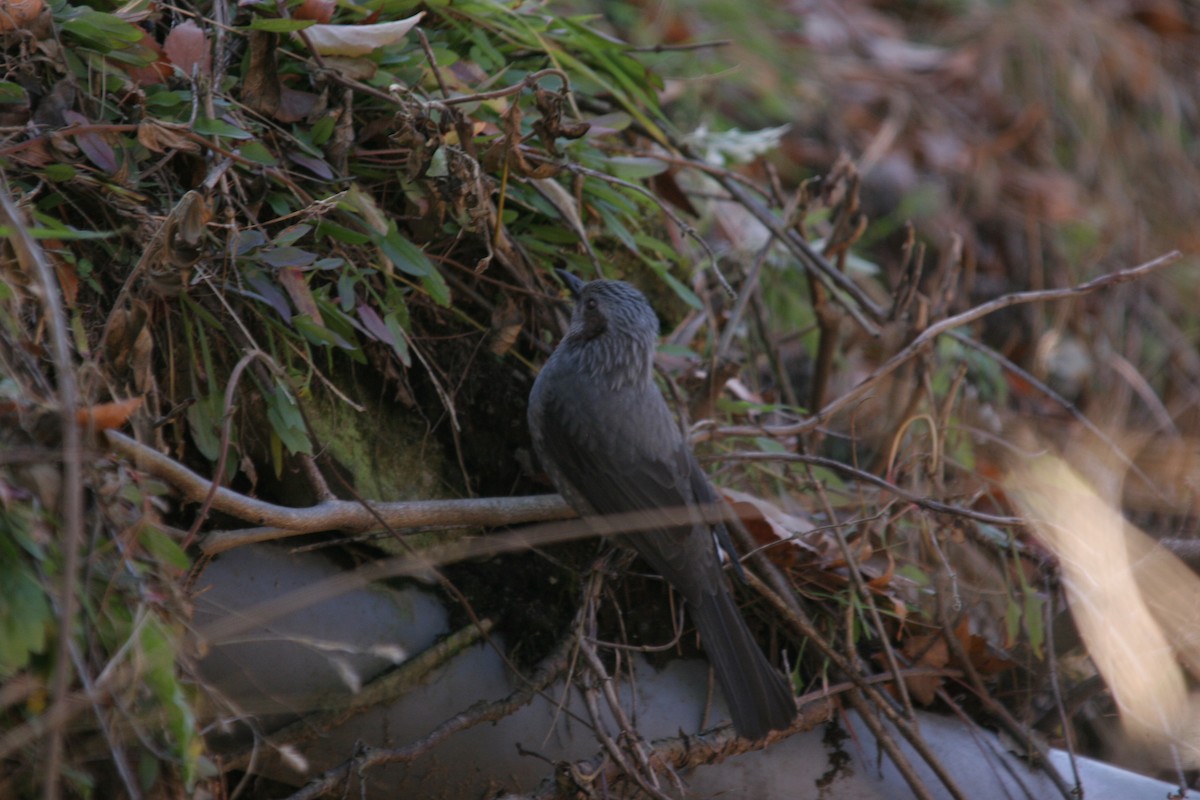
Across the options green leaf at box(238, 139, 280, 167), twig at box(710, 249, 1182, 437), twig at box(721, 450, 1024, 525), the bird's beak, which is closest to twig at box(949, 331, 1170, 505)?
twig at box(710, 249, 1182, 437)

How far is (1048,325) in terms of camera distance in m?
6.13

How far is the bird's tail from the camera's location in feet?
8.57

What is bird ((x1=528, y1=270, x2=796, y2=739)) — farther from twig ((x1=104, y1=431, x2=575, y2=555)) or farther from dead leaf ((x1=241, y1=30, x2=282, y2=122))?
dead leaf ((x1=241, y1=30, x2=282, y2=122))

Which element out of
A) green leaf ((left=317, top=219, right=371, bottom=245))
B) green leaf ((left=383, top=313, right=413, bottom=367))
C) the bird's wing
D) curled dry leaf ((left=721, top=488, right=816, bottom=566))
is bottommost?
curled dry leaf ((left=721, top=488, right=816, bottom=566))

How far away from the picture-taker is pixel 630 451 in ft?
10.5

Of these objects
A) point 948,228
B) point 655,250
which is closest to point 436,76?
point 655,250

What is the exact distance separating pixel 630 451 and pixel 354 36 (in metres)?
1.35

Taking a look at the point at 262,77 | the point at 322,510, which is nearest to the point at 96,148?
the point at 262,77

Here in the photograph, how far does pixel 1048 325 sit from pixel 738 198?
309cm

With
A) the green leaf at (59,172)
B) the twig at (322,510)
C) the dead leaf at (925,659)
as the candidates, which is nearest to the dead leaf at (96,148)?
the green leaf at (59,172)

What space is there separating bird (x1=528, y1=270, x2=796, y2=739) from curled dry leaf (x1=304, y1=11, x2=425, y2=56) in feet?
2.66

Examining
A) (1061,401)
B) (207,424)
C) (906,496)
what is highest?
(207,424)

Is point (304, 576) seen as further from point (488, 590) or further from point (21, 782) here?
point (21, 782)

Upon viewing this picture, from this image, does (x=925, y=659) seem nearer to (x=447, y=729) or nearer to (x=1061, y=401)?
(x=447, y=729)
